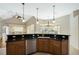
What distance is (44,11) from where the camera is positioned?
2629mm

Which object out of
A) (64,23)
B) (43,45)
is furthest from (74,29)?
(43,45)

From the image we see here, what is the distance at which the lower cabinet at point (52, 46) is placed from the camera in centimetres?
264

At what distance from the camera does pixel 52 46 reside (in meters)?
2.64

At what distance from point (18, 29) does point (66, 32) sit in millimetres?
1028

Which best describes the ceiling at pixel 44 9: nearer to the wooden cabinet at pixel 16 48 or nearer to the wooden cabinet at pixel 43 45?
the wooden cabinet at pixel 43 45

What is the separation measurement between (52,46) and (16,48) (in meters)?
0.78

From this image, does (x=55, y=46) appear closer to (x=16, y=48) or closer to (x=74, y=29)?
(x=74, y=29)

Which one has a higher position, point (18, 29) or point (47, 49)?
point (18, 29)

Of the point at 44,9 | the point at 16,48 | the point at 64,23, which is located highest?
the point at 44,9

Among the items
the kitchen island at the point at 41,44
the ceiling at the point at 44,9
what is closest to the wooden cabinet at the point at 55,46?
the kitchen island at the point at 41,44

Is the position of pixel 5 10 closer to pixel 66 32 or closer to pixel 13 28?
pixel 13 28

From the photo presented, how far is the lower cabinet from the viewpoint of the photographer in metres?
2.64

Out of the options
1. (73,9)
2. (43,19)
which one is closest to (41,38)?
(43,19)

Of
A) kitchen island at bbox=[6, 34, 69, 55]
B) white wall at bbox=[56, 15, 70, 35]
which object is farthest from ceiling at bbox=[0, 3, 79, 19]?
kitchen island at bbox=[6, 34, 69, 55]
